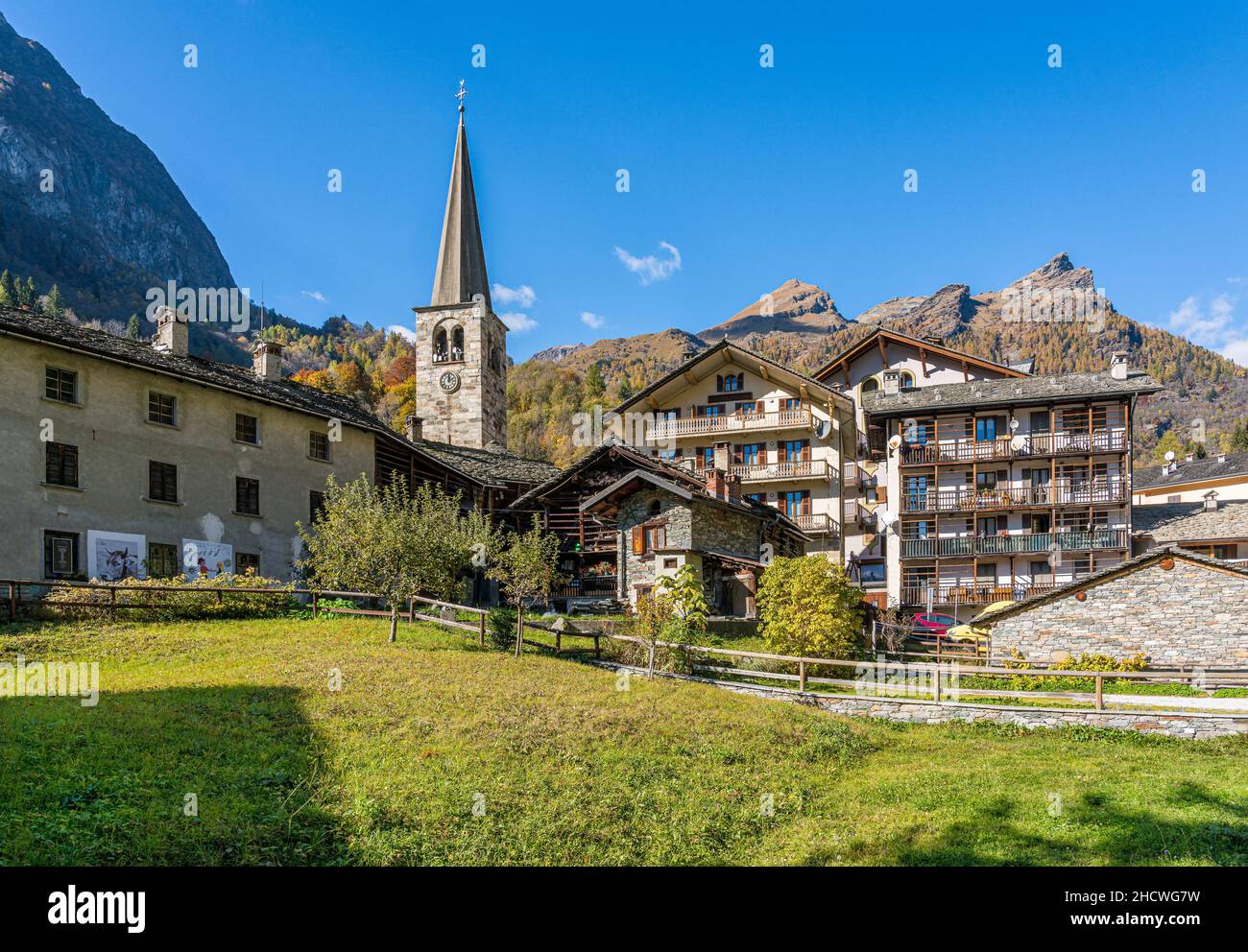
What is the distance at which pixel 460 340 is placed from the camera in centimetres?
6412

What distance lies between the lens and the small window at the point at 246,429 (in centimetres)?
3338

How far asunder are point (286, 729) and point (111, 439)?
64.6 feet

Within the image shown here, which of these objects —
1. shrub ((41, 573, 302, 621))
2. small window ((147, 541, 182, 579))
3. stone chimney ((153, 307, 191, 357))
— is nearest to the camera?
shrub ((41, 573, 302, 621))

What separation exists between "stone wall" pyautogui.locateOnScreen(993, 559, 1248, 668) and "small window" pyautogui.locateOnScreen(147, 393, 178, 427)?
95.6ft

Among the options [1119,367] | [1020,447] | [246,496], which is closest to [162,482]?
[246,496]

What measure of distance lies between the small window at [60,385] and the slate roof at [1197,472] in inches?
2418

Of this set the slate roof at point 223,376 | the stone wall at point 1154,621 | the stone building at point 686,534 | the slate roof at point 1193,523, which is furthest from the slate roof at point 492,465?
the slate roof at point 1193,523

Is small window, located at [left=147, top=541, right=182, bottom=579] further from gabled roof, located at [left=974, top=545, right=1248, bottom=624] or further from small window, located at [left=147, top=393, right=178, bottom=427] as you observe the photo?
gabled roof, located at [left=974, top=545, right=1248, bottom=624]

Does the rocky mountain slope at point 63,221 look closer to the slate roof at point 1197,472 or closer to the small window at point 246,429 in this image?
the small window at point 246,429

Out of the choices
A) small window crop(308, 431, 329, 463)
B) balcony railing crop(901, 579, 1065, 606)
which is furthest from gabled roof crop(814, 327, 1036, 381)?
small window crop(308, 431, 329, 463)

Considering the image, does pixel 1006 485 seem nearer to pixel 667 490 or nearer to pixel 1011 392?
pixel 1011 392

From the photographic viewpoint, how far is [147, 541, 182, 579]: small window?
97.2 feet

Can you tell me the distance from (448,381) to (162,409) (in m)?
33.0
